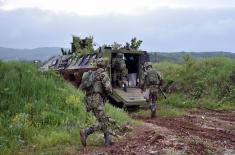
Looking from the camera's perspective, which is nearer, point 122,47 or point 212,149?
point 212,149

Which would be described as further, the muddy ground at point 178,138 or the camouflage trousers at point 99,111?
the camouflage trousers at point 99,111

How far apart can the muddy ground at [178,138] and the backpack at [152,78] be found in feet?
4.15

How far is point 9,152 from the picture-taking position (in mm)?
11000

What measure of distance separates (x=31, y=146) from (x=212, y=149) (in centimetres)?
412

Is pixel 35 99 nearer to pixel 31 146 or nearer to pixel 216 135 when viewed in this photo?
pixel 31 146

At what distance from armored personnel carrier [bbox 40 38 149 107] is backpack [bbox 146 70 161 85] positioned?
6.96ft

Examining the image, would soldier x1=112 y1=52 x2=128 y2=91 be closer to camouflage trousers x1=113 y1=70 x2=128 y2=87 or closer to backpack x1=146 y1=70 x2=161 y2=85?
camouflage trousers x1=113 y1=70 x2=128 y2=87

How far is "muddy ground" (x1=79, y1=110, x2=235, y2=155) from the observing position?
36.1ft

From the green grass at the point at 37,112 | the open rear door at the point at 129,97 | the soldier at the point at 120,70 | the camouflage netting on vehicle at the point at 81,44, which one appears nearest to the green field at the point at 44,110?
the green grass at the point at 37,112

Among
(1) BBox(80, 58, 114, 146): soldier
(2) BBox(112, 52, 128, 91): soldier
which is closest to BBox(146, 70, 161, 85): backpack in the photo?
(2) BBox(112, 52, 128, 91): soldier

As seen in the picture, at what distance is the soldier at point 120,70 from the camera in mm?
20438

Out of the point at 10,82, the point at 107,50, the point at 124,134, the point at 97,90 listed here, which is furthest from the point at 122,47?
the point at 97,90

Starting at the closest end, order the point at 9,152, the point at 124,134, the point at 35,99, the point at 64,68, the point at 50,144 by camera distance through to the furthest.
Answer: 1. the point at 9,152
2. the point at 50,144
3. the point at 124,134
4. the point at 35,99
5. the point at 64,68

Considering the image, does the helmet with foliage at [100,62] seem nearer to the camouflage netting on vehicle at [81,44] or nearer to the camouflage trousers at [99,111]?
the camouflage trousers at [99,111]
